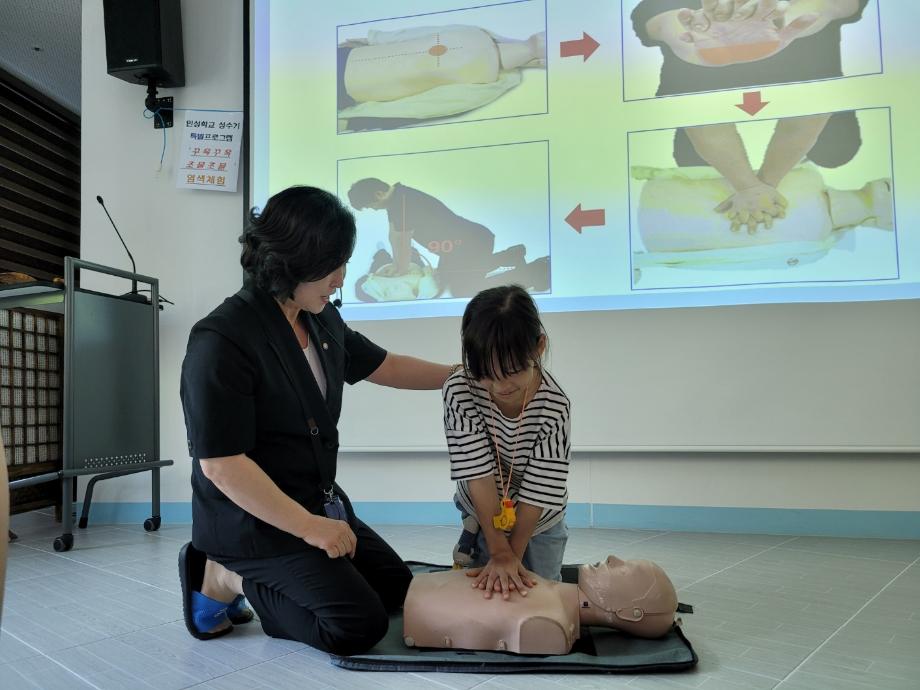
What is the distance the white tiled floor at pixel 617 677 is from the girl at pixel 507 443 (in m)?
0.26

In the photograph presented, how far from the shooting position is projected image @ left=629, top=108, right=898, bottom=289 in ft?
6.95

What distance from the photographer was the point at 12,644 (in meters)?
1.29

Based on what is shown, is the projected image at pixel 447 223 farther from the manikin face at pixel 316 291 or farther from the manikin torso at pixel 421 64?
the manikin face at pixel 316 291

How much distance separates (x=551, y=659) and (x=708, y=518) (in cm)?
131

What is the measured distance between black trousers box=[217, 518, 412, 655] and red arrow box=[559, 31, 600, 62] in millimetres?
1806

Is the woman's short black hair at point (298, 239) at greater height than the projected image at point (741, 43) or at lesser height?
lesser

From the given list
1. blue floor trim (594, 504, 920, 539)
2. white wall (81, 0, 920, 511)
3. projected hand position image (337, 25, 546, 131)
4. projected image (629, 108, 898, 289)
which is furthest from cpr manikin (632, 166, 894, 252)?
white wall (81, 0, 920, 511)

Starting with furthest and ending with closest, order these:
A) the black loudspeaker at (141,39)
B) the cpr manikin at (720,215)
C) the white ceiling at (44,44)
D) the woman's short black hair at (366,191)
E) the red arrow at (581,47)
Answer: the white ceiling at (44,44) → the black loudspeaker at (141,39) → the woman's short black hair at (366,191) → the red arrow at (581,47) → the cpr manikin at (720,215)

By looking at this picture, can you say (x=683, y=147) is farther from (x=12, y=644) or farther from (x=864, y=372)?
(x=12, y=644)

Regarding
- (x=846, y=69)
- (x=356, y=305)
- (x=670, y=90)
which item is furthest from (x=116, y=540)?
(x=846, y=69)

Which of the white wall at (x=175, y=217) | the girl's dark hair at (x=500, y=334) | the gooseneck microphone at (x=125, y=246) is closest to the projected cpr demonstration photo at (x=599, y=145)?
the white wall at (x=175, y=217)

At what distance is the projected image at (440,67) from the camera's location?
95.2 inches

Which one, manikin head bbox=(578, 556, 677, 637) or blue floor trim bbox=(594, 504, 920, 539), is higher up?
manikin head bbox=(578, 556, 677, 637)

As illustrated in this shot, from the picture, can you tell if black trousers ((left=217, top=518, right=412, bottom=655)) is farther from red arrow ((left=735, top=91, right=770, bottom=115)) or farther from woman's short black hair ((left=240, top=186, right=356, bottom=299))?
red arrow ((left=735, top=91, right=770, bottom=115))
